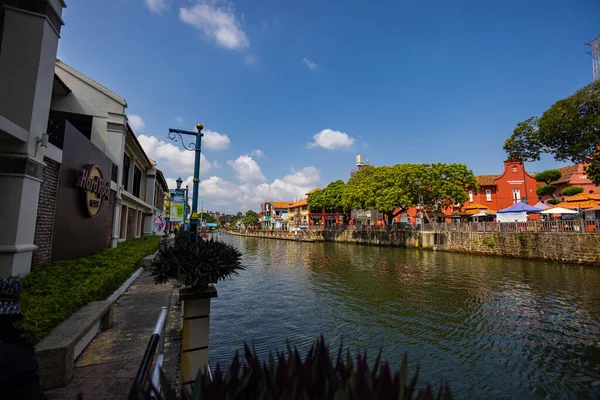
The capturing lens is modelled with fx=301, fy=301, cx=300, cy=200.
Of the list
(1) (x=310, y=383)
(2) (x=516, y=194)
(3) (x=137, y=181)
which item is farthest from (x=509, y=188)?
(1) (x=310, y=383)

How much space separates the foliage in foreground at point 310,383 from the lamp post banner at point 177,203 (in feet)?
74.7

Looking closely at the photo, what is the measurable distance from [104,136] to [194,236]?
1145cm

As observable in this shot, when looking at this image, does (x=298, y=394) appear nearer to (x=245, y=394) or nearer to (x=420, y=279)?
(x=245, y=394)

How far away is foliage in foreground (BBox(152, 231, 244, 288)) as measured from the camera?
3760 mm

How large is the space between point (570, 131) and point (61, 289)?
82.2 ft

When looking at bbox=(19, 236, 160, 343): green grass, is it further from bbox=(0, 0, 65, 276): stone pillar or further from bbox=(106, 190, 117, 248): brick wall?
bbox=(106, 190, 117, 248): brick wall

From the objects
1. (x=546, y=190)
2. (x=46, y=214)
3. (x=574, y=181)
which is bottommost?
(x=46, y=214)

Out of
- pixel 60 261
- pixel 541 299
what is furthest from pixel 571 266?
pixel 60 261

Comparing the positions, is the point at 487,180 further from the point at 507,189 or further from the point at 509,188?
the point at 509,188

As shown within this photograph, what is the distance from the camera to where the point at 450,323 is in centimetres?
827

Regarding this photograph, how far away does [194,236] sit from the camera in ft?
16.1

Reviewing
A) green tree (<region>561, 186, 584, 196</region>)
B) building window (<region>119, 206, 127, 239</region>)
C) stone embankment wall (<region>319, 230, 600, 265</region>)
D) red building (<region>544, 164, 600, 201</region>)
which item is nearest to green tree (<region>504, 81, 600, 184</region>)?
stone embankment wall (<region>319, 230, 600, 265</region>)

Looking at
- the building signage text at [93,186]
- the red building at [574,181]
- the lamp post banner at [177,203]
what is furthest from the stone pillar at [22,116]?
the red building at [574,181]

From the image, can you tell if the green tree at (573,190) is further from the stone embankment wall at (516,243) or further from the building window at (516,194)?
the stone embankment wall at (516,243)
